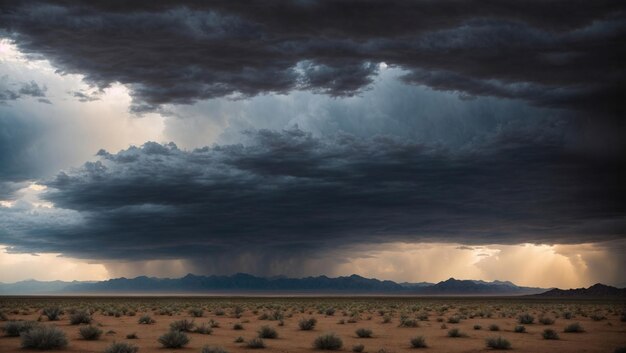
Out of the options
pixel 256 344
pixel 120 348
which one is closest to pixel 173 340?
pixel 256 344

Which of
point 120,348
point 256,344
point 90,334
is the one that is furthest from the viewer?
point 90,334

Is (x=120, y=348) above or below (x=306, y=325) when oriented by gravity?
below

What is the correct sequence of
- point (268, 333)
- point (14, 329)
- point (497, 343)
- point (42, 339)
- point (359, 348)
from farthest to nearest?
point (268, 333), point (14, 329), point (497, 343), point (359, 348), point (42, 339)

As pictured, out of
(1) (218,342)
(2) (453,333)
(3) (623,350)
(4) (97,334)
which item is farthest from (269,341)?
(3) (623,350)

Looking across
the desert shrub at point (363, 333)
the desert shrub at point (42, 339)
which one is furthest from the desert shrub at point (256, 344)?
the desert shrub at point (42, 339)

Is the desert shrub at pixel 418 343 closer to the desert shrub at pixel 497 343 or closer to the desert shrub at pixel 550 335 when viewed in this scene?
the desert shrub at pixel 497 343

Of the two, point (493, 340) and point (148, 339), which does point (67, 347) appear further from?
point (493, 340)

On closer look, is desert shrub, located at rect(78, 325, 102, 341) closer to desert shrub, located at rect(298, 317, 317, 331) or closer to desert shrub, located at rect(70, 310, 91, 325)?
desert shrub, located at rect(70, 310, 91, 325)

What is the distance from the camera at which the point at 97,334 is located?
2725cm

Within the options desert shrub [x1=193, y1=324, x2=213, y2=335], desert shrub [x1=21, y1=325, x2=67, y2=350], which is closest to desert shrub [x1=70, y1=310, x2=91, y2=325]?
desert shrub [x1=193, y1=324, x2=213, y2=335]

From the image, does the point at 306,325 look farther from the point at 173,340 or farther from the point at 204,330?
the point at 173,340

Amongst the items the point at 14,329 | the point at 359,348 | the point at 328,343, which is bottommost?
the point at 359,348

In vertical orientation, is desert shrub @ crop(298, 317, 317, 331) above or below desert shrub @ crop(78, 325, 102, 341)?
above

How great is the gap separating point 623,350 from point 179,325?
65.3 feet
